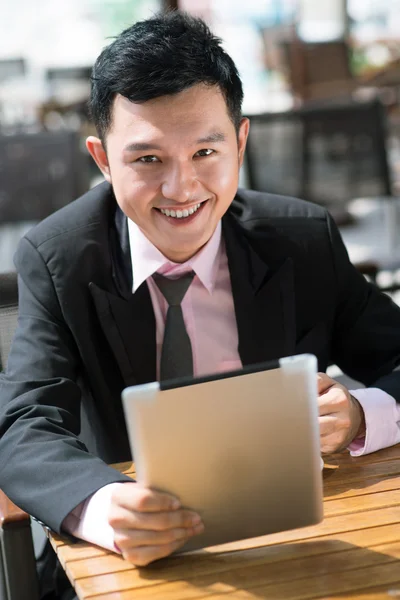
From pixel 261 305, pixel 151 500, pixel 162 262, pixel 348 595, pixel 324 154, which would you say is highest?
pixel 324 154

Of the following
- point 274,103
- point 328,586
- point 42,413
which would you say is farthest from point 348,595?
point 274,103

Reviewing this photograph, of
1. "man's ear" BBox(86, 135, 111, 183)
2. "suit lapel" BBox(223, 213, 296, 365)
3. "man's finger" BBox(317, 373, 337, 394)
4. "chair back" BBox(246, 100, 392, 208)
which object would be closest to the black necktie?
"suit lapel" BBox(223, 213, 296, 365)

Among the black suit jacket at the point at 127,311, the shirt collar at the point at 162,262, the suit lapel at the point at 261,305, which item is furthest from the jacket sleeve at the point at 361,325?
the shirt collar at the point at 162,262

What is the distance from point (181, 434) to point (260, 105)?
9.63 meters

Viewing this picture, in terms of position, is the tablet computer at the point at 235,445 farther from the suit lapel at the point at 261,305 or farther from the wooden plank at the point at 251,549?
the suit lapel at the point at 261,305

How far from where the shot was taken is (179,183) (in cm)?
147

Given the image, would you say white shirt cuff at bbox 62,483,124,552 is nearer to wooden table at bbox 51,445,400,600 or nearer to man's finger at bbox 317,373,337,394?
wooden table at bbox 51,445,400,600

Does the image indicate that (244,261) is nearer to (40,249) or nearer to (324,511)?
(40,249)

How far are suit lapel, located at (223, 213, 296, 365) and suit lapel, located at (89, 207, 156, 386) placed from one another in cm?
17

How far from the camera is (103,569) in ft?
3.80

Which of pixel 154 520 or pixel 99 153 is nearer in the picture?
pixel 154 520

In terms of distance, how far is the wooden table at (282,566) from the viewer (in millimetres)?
1089

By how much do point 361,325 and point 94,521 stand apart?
2.54 ft

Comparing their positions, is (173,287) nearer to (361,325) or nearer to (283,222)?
(283,222)
